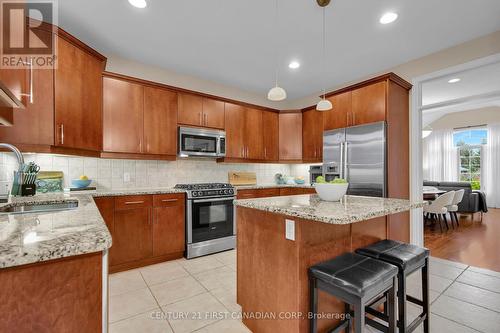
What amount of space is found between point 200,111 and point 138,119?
92 centimetres

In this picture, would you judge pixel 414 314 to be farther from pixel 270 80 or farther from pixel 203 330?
pixel 270 80

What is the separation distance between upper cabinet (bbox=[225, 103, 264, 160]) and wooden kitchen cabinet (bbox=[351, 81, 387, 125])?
1680 mm

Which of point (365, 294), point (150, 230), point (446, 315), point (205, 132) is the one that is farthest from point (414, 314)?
point (205, 132)

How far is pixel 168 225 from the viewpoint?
3.14 m

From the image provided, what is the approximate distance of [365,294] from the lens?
120 cm

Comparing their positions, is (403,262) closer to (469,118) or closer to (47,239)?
(47,239)

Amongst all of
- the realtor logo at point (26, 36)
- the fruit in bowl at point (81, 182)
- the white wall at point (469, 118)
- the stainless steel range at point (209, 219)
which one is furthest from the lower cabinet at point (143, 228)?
the white wall at point (469, 118)

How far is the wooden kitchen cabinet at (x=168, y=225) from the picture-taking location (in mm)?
3053

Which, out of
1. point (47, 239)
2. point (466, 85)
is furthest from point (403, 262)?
point (466, 85)

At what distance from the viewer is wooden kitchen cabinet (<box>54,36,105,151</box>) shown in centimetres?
235

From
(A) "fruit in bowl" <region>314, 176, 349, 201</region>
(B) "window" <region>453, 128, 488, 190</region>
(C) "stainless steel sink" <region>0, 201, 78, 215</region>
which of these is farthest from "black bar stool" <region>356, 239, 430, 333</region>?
(B) "window" <region>453, 128, 488, 190</region>

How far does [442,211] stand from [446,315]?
330cm

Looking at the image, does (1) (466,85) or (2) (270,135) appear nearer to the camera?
(1) (466,85)

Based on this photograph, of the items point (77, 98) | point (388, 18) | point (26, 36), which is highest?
point (388, 18)
